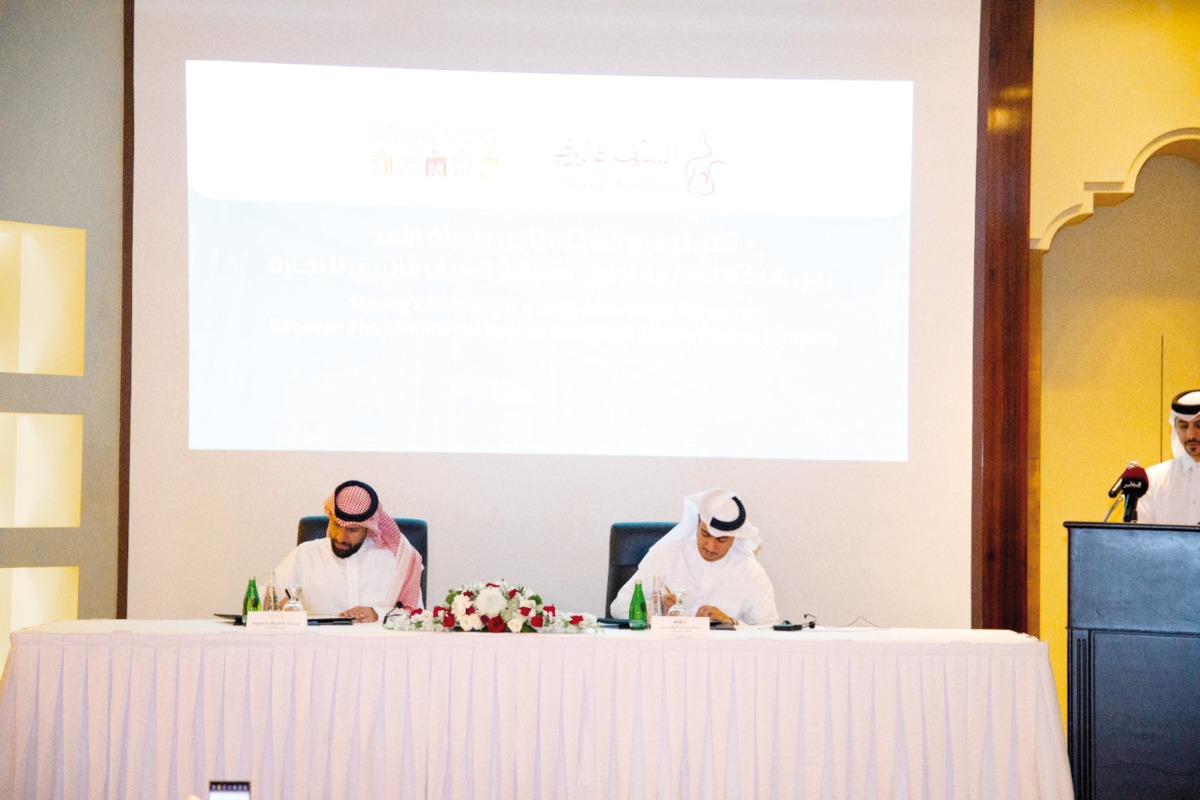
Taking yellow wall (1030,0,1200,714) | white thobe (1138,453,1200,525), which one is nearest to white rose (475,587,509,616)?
white thobe (1138,453,1200,525)

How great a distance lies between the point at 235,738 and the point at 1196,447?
3894 millimetres

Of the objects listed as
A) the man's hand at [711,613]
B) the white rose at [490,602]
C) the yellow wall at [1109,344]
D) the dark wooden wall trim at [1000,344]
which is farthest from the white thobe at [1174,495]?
the white rose at [490,602]

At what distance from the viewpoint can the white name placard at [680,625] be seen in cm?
322

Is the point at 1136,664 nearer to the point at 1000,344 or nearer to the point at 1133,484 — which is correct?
the point at 1133,484

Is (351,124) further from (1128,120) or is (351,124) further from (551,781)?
(1128,120)

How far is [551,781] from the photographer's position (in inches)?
122

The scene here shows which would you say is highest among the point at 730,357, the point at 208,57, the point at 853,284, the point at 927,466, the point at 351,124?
the point at 208,57

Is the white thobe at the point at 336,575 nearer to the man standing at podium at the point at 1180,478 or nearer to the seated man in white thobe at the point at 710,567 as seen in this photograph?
the seated man in white thobe at the point at 710,567

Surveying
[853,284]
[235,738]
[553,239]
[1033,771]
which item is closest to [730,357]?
[853,284]

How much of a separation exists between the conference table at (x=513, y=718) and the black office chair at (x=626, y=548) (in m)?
1.08

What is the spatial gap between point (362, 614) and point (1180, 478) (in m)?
3.51

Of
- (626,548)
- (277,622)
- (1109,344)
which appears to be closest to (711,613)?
(626,548)

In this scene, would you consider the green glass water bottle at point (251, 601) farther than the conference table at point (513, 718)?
Yes

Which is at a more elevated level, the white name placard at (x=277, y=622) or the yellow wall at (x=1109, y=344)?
the yellow wall at (x=1109, y=344)
